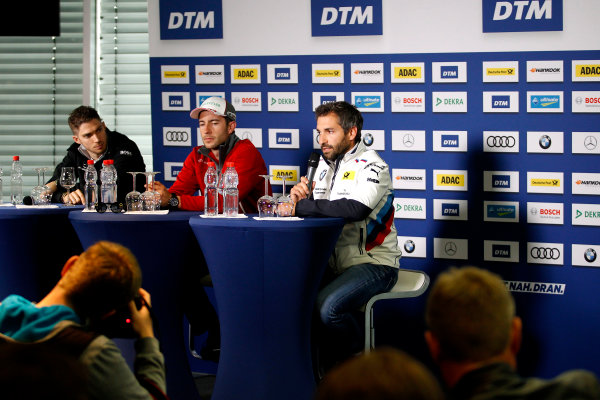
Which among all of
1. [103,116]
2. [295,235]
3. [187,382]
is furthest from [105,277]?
[103,116]

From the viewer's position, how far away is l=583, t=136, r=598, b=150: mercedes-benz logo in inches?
178

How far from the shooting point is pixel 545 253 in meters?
4.62

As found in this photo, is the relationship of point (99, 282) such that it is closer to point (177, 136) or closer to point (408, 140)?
point (408, 140)

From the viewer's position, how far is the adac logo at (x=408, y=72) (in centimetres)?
483

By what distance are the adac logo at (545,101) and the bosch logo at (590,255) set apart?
939mm

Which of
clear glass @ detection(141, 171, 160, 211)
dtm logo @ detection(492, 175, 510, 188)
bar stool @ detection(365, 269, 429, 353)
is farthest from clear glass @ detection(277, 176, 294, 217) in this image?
dtm logo @ detection(492, 175, 510, 188)

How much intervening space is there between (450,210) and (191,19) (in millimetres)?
2339

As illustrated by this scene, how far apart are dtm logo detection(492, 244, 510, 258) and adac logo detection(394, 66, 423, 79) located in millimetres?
1238

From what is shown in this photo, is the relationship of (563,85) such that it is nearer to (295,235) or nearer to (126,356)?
(295,235)

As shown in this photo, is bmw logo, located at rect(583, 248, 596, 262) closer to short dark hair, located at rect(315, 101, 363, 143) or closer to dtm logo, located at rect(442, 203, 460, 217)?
dtm logo, located at rect(442, 203, 460, 217)

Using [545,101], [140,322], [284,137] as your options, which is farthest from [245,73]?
[140,322]

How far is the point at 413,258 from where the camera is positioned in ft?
16.1

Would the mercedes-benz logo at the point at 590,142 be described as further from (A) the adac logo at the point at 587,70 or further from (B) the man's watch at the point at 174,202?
(B) the man's watch at the point at 174,202

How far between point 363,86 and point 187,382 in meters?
2.32
